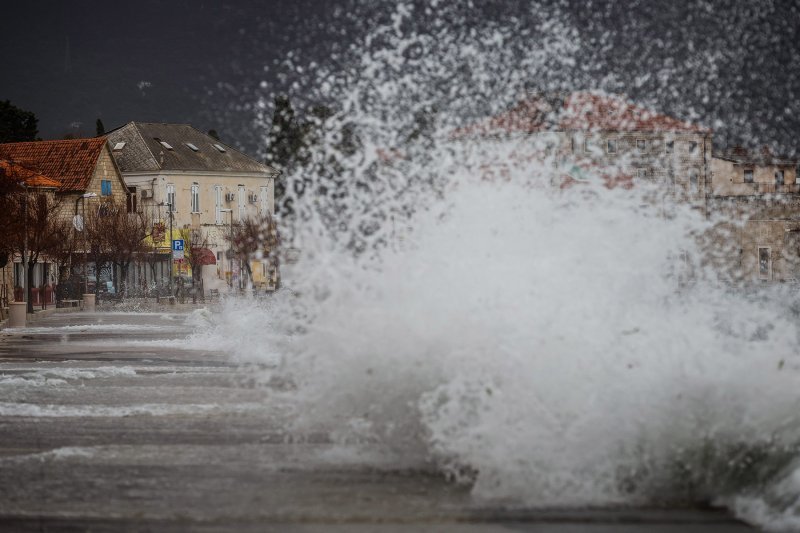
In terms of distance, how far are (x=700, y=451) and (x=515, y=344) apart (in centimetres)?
146

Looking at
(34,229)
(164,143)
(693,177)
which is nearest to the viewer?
(693,177)

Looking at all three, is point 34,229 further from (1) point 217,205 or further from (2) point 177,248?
(1) point 217,205

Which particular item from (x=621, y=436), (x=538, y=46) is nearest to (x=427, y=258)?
(x=621, y=436)

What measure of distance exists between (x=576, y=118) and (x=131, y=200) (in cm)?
7091

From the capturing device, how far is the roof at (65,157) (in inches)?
3236

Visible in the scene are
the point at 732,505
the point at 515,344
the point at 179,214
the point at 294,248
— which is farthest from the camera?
the point at 179,214

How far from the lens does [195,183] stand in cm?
9338

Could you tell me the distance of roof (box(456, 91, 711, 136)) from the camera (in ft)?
51.6

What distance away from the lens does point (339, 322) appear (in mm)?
9844

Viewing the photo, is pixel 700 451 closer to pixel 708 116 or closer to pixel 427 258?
pixel 427 258

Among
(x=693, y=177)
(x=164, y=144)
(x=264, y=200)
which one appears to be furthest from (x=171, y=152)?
(x=693, y=177)

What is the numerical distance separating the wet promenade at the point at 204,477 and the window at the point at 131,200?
7338 cm

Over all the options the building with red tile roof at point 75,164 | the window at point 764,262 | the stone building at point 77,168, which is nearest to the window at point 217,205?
the stone building at point 77,168

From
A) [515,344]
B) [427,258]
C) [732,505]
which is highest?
[427,258]
